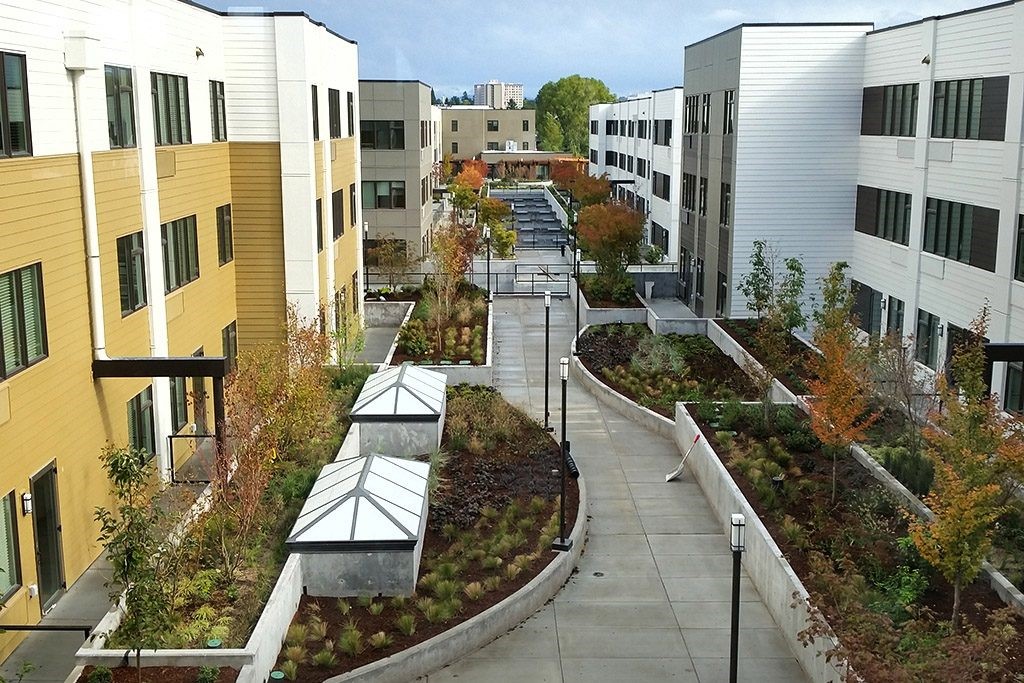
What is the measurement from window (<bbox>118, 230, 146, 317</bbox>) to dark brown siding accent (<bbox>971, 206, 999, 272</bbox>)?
63.7 feet

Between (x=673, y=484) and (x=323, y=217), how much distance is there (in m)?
13.2

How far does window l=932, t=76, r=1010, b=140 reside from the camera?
24.5m

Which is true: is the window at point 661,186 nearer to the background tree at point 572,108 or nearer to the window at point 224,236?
the window at point 224,236

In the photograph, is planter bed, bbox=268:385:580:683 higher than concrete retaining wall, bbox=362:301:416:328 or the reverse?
the reverse

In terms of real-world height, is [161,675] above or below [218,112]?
below

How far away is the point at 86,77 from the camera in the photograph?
16.7m

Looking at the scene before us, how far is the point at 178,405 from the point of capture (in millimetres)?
21547

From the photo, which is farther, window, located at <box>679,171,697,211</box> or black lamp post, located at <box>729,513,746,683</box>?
window, located at <box>679,171,697,211</box>

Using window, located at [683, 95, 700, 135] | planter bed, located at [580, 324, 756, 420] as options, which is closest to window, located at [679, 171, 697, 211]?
window, located at [683, 95, 700, 135]

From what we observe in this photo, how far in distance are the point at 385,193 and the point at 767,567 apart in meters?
38.0

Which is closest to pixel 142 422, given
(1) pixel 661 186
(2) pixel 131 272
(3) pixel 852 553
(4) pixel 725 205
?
(2) pixel 131 272

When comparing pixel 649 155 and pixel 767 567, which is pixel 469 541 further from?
pixel 649 155

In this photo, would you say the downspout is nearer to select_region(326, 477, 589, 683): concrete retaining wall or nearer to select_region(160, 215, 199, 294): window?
select_region(160, 215, 199, 294): window

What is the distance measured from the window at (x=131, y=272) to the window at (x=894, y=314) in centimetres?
2116
